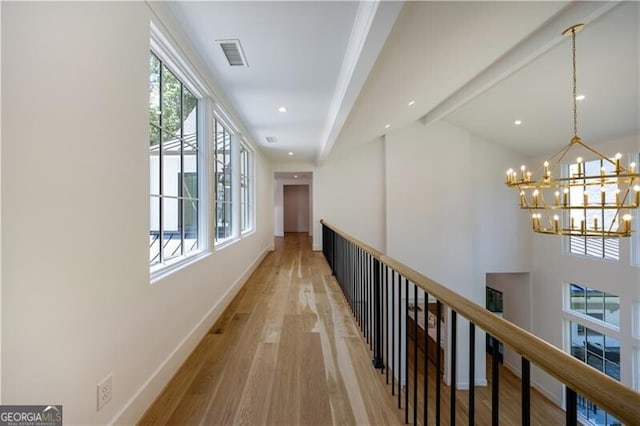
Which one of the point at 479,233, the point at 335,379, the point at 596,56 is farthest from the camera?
the point at 479,233

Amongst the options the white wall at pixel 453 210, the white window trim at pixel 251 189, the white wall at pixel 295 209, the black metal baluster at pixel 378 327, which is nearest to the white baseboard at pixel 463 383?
the white wall at pixel 453 210

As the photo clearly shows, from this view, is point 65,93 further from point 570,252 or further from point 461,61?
point 570,252

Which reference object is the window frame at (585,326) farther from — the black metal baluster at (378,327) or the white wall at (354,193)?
the black metal baluster at (378,327)

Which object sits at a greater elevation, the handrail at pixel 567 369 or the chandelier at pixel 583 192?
the chandelier at pixel 583 192

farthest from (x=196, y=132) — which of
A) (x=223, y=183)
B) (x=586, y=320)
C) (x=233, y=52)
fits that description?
(x=586, y=320)

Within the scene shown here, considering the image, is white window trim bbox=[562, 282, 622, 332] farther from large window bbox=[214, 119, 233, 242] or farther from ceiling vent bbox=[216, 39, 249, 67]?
ceiling vent bbox=[216, 39, 249, 67]

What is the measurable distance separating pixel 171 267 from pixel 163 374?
0.71 m

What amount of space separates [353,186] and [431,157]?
7.04 feet

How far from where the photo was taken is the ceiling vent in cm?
234

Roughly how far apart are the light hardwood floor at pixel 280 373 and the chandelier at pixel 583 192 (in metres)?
2.74

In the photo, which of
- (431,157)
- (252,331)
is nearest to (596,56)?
(431,157)

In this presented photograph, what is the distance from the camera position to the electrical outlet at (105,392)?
1.32 m

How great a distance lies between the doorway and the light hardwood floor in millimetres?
10173

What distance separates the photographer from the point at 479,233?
725cm
